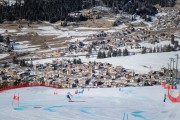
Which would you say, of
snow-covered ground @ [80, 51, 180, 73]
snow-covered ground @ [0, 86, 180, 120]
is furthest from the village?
snow-covered ground @ [0, 86, 180, 120]

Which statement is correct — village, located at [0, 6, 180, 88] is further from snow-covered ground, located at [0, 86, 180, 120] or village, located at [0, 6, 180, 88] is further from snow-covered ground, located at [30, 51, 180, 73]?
snow-covered ground, located at [0, 86, 180, 120]

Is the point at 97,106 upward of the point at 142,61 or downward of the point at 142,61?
upward

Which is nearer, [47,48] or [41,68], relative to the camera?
[41,68]

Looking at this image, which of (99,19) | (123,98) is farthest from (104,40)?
(123,98)

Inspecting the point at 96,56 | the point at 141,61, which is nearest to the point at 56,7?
the point at 96,56

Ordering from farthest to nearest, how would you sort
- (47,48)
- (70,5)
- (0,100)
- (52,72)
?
(70,5) < (47,48) < (52,72) < (0,100)

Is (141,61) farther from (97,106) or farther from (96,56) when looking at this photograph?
(97,106)

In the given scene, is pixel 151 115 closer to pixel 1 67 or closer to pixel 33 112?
pixel 33 112
